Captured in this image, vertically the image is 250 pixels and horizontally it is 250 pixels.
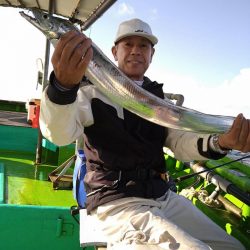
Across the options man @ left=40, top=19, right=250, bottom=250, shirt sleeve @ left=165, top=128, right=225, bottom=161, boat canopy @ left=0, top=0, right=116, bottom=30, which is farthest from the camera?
boat canopy @ left=0, top=0, right=116, bottom=30

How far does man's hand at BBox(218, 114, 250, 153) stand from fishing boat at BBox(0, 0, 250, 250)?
1.08m

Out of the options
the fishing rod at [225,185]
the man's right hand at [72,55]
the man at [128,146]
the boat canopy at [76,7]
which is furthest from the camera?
the boat canopy at [76,7]

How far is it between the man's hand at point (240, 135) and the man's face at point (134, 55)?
948 millimetres

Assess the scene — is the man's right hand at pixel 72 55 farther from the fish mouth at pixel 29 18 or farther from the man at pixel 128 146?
the fish mouth at pixel 29 18

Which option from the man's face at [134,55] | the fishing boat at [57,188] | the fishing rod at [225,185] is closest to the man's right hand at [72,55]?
the man's face at [134,55]

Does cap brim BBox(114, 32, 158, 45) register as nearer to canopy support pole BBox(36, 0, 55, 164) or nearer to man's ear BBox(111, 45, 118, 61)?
man's ear BBox(111, 45, 118, 61)

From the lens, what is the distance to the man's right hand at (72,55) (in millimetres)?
1859

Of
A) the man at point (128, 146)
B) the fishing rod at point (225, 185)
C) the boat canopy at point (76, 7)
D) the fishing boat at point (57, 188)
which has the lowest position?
the fishing boat at point (57, 188)

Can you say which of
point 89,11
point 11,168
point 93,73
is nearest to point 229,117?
point 93,73

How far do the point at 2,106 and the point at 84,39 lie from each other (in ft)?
27.0

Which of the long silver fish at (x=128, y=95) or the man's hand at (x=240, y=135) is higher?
the long silver fish at (x=128, y=95)

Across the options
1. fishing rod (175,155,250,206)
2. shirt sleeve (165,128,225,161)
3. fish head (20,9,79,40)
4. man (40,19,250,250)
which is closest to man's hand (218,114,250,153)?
man (40,19,250,250)

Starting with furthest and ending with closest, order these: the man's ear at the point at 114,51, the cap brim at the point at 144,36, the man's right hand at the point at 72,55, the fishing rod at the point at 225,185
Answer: the fishing rod at the point at 225,185 < the man's ear at the point at 114,51 < the cap brim at the point at 144,36 < the man's right hand at the point at 72,55

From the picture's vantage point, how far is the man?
2049 millimetres
